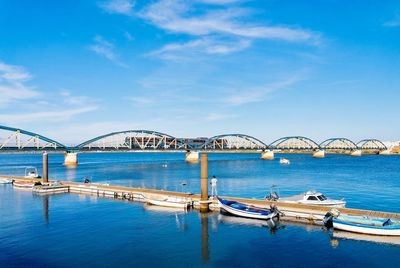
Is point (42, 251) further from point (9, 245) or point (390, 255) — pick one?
point (390, 255)

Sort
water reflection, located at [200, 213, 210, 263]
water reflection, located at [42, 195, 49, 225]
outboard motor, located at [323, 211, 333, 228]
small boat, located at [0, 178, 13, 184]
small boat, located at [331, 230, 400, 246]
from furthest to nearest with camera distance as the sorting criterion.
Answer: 1. small boat, located at [0, 178, 13, 184]
2. water reflection, located at [42, 195, 49, 225]
3. outboard motor, located at [323, 211, 333, 228]
4. small boat, located at [331, 230, 400, 246]
5. water reflection, located at [200, 213, 210, 263]

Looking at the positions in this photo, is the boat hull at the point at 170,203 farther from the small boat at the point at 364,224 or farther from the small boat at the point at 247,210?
the small boat at the point at 364,224

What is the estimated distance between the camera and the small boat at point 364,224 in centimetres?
3047

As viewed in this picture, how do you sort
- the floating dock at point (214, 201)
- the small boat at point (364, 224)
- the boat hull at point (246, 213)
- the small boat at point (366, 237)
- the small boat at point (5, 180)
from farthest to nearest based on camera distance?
the small boat at point (5, 180), the boat hull at point (246, 213), the floating dock at point (214, 201), the small boat at point (364, 224), the small boat at point (366, 237)

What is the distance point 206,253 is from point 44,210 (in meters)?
27.7

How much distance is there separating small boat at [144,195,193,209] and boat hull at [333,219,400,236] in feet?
59.7

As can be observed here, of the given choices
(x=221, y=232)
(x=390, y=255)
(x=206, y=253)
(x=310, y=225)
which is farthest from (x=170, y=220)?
(x=390, y=255)

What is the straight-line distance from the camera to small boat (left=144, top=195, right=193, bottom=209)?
4459cm

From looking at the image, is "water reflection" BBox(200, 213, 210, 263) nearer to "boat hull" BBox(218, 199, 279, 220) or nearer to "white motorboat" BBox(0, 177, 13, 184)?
"boat hull" BBox(218, 199, 279, 220)

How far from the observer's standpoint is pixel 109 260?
2642 cm

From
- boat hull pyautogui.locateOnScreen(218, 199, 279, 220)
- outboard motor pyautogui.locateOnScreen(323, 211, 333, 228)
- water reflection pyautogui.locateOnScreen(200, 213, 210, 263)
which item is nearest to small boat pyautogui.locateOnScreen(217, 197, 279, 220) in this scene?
boat hull pyautogui.locateOnScreen(218, 199, 279, 220)

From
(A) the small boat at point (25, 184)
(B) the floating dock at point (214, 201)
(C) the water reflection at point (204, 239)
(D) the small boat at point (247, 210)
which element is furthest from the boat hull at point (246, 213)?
(A) the small boat at point (25, 184)

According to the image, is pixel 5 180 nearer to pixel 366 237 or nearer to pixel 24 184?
pixel 24 184

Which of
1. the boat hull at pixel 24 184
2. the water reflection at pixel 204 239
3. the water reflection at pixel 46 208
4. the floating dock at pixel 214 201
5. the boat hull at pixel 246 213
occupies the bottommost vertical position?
the water reflection at pixel 204 239
